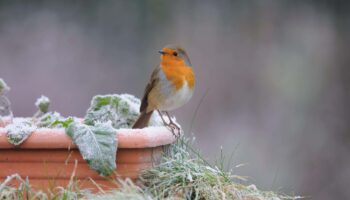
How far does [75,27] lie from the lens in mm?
8109

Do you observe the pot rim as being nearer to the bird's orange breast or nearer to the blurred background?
the bird's orange breast

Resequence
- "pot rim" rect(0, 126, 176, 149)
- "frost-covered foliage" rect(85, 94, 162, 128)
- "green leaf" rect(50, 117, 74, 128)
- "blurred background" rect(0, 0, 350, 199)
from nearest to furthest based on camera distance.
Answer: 1. "pot rim" rect(0, 126, 176, 149)
2. "green leaf" rect(50, 117, 74, 128)
3. "frost-covered foliage" rect(85, 94, 162, 128)
4. "blurred background" rect(0, 0, 350, 199)

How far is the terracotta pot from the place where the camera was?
142 inches

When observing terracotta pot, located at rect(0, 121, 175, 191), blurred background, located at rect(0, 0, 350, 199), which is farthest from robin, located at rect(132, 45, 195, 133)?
blurred background, located at rect(0, 0, 350, 199)

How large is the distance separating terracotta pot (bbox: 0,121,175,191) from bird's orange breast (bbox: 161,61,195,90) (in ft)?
2.10

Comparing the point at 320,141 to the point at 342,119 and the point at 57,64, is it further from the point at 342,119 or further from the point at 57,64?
the point at 57,64

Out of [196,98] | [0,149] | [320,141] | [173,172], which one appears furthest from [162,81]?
[320,141]

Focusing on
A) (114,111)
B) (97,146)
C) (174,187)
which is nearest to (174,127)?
(114,111)

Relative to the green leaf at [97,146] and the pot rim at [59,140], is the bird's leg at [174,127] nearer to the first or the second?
the pot rim at [59,140]

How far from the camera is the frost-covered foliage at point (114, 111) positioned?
13.7ft

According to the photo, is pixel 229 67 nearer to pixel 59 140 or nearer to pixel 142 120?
pixel 142 120

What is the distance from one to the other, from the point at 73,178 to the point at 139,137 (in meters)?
0.34

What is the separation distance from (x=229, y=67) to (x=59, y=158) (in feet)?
13.6

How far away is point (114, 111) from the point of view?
420 centimetres
